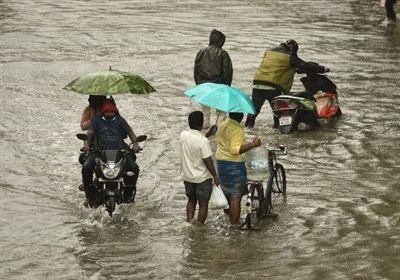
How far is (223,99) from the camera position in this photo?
38.7 feet

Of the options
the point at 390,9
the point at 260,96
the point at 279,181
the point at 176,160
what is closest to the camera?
the point at 279,181

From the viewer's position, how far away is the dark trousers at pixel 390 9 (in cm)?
2750

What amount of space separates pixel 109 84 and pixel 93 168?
112 cm

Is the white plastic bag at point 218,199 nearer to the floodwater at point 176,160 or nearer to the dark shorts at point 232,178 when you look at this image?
the dark shorts at point 232,178

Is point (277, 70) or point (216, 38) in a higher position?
point (216, 38)

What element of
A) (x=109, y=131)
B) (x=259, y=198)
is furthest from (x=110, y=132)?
(x=259, y=198)

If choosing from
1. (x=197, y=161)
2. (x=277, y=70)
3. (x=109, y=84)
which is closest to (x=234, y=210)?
(x=197, y=161)

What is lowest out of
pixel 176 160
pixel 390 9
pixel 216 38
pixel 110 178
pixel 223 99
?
pixel 390 9

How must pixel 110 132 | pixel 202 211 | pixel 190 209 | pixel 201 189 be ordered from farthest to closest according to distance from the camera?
1. pixel 110 132
2. pixel 190 209
3. pixel 202 211
4. pixel 201 189

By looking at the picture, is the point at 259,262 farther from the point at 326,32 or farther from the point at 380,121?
the point at 326,32

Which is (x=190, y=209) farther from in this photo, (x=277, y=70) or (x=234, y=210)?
(x=277, y=70)

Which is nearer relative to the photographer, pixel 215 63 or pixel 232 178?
pixel 232 178

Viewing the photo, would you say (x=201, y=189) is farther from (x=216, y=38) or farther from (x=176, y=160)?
(x=216, y=38)

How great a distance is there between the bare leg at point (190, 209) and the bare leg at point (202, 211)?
0.09 meters
